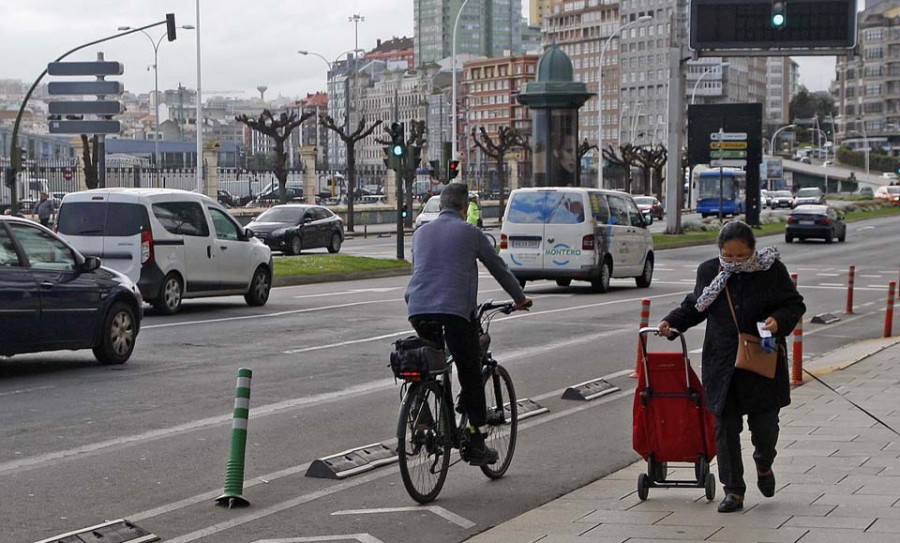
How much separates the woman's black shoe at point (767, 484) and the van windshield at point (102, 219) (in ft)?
45.9

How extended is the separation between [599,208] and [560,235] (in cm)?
100

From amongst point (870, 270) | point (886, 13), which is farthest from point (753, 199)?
point (886, 13)

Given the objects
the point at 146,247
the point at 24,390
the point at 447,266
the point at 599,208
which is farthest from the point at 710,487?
the point at 599,208

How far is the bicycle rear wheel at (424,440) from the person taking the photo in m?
7.54

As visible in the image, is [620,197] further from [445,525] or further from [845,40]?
[445,525]

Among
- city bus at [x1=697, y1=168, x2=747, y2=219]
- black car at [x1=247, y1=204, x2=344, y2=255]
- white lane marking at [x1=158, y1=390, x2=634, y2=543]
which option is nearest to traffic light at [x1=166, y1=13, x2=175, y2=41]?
black car at [x1=247, y1=204, x2=344, y2=255]

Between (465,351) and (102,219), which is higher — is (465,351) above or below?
below

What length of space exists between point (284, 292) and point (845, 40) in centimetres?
2114

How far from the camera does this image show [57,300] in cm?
1350

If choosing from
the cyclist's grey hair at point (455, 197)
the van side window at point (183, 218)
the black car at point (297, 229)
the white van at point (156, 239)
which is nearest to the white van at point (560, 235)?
the white van at point (156, 239)

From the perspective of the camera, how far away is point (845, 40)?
4041 centimetres

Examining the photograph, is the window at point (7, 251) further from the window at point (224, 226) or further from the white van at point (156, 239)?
the window at point (224, 226)

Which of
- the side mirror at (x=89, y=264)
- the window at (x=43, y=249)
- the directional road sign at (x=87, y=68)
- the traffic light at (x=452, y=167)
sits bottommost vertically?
the side mirror at (x=89, y=264)

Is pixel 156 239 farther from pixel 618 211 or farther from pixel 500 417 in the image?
pixel 500 417
